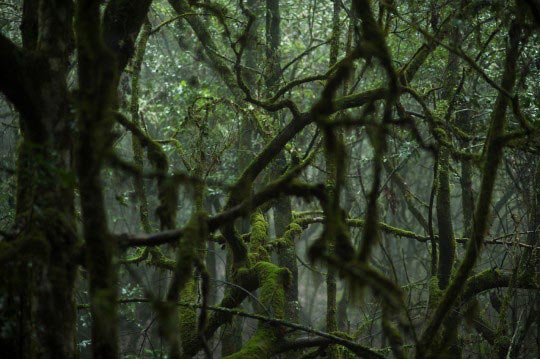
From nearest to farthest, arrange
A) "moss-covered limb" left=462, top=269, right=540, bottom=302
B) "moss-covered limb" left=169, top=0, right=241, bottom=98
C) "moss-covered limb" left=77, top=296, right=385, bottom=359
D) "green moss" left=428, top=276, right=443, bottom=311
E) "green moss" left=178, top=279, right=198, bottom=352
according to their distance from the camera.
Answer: "moss-covered limb" left=77, top=296, right=385, bottom=359
"green moss" left=178, top=279, right=198, bottom=352
"green moss" left=428, top=276, right=443, bottom=311
"moss-covered limb" left=462, top=269, right=540, bottom=302
"moss-covered limb" left=169, top=0, right=241, bottom=98

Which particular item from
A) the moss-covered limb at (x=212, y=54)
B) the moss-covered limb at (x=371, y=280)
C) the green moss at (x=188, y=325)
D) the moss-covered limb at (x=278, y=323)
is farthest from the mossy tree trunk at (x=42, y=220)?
the moss-covered limb at (x=212, y=54)

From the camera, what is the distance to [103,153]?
2.08m

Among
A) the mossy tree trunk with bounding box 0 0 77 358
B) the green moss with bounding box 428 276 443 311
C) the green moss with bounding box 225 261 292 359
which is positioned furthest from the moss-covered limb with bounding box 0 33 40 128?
the green moss with bounding box 428 276 443 311

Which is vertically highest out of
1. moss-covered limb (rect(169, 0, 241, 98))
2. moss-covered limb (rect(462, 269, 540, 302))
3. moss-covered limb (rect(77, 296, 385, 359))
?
moss-covered limb (rect(169, 0, 241, 98))

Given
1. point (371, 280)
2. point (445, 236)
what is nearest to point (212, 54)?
point (445, 236)

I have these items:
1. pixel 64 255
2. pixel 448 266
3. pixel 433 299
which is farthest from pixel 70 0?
pixel 448 266

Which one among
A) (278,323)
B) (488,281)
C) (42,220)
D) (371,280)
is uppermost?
(42,220)

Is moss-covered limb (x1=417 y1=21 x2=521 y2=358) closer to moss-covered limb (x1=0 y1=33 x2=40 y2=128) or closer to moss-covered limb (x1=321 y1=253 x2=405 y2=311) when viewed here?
moss-covered limb (x1=321 y1=253 x2=405 y2=311)

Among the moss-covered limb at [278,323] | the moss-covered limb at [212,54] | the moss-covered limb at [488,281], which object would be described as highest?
the moss-covered limb at [212,54]

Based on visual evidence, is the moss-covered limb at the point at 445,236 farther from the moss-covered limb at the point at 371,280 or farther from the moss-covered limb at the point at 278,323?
the moss-covered limb at the point at 371,280

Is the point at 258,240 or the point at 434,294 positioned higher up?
the point at 258,240

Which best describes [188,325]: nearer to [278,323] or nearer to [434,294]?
[278,323]

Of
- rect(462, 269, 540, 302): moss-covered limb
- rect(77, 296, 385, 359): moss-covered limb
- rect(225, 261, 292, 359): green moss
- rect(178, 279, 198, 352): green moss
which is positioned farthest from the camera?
rect(462, 269, 540, 302): moss-covered limb

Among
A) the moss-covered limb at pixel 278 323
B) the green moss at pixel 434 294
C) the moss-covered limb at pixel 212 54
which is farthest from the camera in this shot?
the moss-covered limb at pixel 212 54
